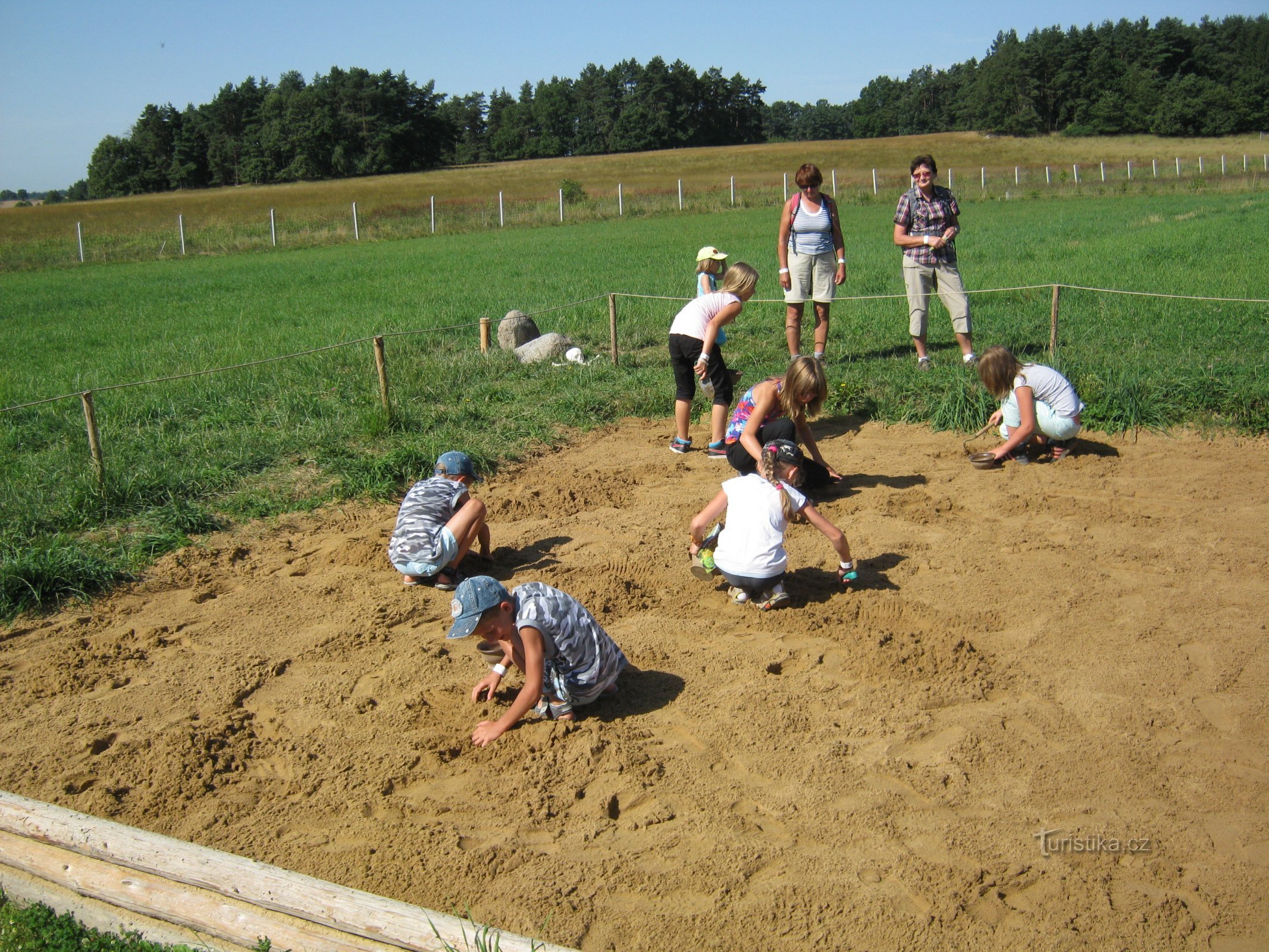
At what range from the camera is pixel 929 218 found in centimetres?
931

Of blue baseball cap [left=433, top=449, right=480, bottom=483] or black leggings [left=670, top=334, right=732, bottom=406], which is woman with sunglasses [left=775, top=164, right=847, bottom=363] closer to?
black leggings [left=670, top=334, right=732, bottom=406]

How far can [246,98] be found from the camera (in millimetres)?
81000

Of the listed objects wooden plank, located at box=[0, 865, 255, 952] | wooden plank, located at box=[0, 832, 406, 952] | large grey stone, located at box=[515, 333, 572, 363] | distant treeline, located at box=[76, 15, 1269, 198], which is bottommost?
wooden plank, located at box=[0, 865, 255, 952]

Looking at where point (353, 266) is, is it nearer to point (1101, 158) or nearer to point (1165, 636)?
point (1165, 636)

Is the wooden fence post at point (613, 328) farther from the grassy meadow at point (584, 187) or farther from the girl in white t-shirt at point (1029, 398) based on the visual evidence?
the grassy meadow at point (584, 187)

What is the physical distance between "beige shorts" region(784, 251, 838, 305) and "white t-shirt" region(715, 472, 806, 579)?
4.84 metres

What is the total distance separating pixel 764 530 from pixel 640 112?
95548 millimetres

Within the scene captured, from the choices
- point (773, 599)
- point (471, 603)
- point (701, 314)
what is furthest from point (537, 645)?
point (701, 314)

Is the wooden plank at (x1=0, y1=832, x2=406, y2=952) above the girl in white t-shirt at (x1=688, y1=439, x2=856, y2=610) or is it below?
below

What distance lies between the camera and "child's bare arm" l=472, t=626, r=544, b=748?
4031 millimetres

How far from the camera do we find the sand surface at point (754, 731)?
328cm

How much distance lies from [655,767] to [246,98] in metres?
89.7

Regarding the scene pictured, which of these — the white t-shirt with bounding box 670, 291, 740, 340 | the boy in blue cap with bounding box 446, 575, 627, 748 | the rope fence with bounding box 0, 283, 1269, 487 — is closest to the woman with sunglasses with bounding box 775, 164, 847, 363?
the rope fence with bounding box 0, 283, 1269, 487

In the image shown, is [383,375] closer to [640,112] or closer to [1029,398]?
[1029,398]
